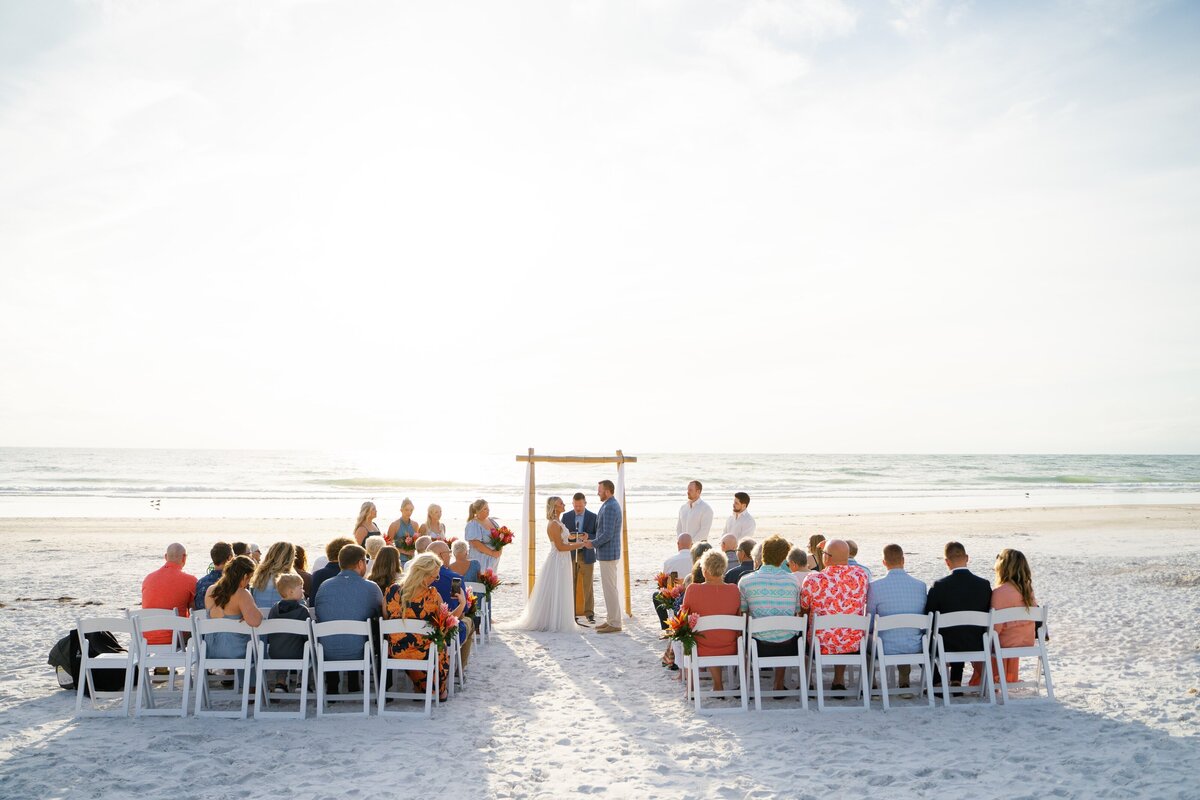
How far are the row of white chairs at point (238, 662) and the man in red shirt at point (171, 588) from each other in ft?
1.12

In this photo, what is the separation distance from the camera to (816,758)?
18.7 feet

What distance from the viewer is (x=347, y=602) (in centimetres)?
678

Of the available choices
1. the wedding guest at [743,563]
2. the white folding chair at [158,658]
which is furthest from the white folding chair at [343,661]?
the wedding guest at [743,563]

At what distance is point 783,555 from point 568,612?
13.3ft

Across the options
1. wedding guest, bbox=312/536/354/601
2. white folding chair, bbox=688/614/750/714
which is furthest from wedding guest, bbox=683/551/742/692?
wedding guest, bbox=312/536/354/601

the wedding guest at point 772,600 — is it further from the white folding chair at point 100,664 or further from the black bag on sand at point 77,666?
the black bag on sand at point 77,666

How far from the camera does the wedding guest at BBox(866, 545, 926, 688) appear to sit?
22.5 ft

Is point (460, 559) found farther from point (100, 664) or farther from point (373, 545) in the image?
point (100, 664)

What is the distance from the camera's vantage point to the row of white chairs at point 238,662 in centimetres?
646

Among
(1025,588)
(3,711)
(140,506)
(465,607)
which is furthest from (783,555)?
(140,506)

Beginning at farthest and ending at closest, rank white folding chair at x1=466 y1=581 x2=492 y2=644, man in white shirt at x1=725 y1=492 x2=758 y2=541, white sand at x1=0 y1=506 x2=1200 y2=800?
man in white shirt at x1=725 y1=492 x2=758 y2=541 < white folding chair at x1=466 y1=581 x2=492 y2=644 < white sand at x1=0 y1=506 x2=1200 y2=800

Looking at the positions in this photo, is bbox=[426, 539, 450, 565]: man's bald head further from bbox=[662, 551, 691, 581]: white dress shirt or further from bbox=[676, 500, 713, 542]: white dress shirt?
bbox=[676, 500, 713, 542]: white dress shirt

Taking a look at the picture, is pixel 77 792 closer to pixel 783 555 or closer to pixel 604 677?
pixel 604 677

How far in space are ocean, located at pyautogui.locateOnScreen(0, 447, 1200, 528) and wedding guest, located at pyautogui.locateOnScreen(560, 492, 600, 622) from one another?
42.2 ft
